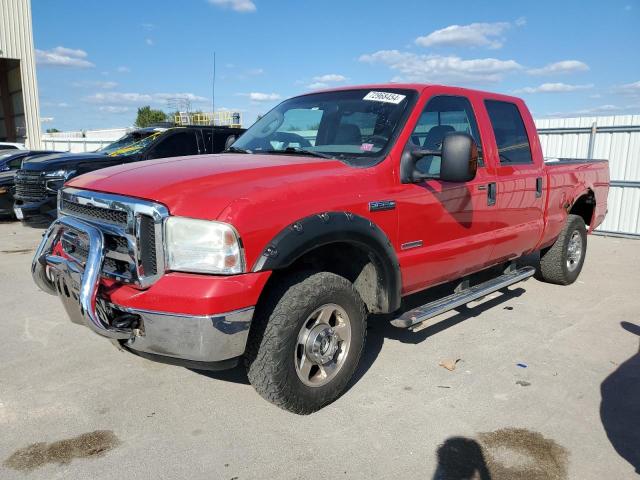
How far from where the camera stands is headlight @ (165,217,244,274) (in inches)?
101

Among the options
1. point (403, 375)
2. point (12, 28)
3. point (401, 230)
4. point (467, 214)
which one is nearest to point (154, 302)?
point (401, 230)

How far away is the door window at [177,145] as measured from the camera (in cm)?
892

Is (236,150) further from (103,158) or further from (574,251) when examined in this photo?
(103,158)

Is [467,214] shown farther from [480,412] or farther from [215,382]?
[215,382]

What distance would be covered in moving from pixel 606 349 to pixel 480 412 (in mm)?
1777

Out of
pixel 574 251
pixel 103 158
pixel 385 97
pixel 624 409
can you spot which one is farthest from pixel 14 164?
pixel 624 409

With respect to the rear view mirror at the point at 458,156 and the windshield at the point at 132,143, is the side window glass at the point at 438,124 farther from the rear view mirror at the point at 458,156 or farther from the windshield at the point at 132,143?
the windshield at the point at 132,143

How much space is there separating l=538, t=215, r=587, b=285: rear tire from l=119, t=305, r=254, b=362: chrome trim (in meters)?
4.57

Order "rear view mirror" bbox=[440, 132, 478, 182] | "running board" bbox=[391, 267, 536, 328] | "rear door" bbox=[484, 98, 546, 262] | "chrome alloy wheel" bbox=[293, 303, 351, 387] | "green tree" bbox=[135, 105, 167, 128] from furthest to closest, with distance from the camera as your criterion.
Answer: "green tree" bbox=[135, 105, 167, 128] < "rear door" bbox=[484, 98, 546, 262] < "running board" bbox=[391, 267, 536, 328] < "rear view mirror" bbox=[440, 132, 478, 182] < "chrome alloy wheel" bbox=[293, 303, 351, 387]

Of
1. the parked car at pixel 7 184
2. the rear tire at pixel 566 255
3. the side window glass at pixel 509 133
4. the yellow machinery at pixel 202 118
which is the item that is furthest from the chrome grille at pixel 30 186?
the yellow machinery at pixel 202 118

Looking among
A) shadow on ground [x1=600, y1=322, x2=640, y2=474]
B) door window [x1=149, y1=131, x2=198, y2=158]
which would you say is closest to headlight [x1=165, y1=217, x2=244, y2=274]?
shadow on ground [x1=600, y1=322, x2=640, y2=474]

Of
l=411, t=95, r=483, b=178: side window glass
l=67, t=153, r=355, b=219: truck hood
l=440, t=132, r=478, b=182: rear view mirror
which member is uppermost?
l=411, t=95, r=483, b=178: side window glass

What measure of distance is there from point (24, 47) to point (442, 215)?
2923cm

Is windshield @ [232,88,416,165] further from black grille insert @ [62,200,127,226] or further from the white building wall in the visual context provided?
the white building wall
